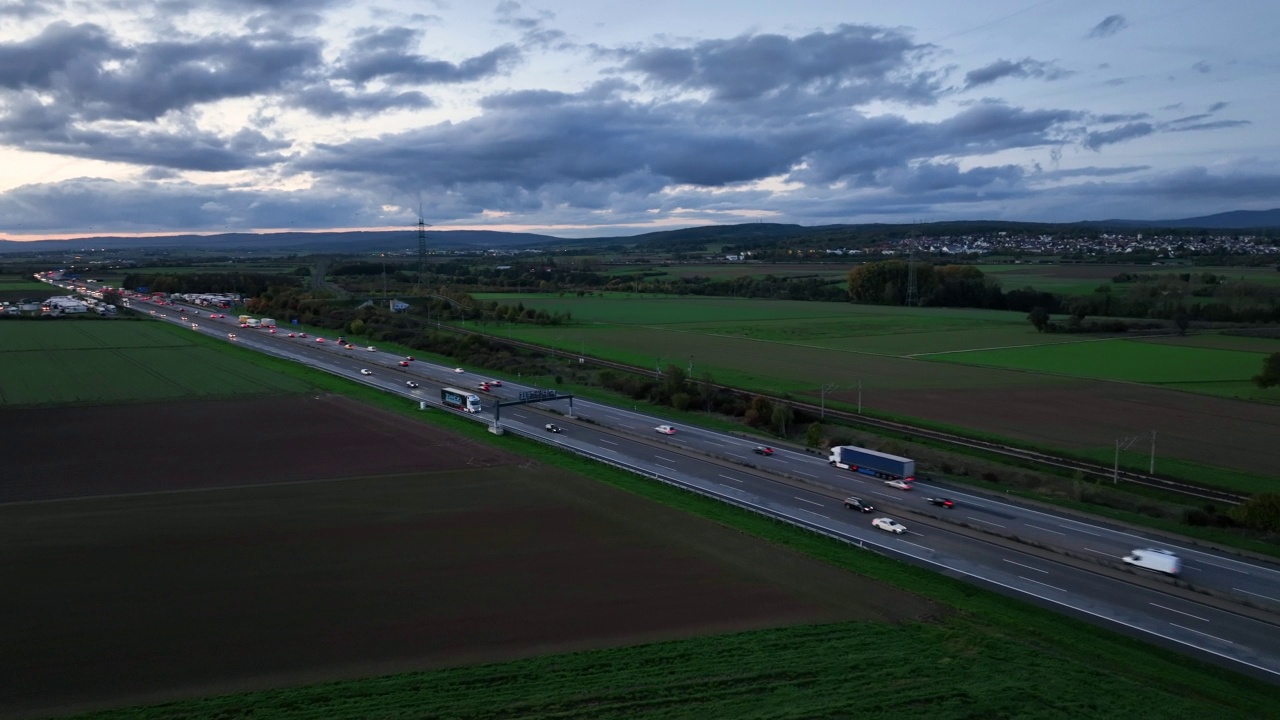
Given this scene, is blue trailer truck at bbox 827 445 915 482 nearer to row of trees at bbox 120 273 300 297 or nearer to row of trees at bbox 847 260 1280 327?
row of trees at bbox 847 260 1280 327

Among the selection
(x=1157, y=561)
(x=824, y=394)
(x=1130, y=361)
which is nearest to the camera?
(x=1157, y=561)

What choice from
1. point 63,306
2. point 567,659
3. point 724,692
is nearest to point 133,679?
point 567,659

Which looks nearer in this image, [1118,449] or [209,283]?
[1118,449]

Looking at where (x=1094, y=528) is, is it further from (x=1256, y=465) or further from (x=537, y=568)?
(x=537, y=568)

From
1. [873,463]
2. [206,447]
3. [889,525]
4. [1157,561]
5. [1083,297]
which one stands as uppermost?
[1083,297]

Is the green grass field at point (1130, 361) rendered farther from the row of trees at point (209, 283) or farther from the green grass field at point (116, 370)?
the row of trees at point (209, 283)

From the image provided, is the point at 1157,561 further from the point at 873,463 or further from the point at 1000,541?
the point at 873,463

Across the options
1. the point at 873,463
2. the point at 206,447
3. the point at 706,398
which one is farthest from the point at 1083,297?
the point at 206,447
